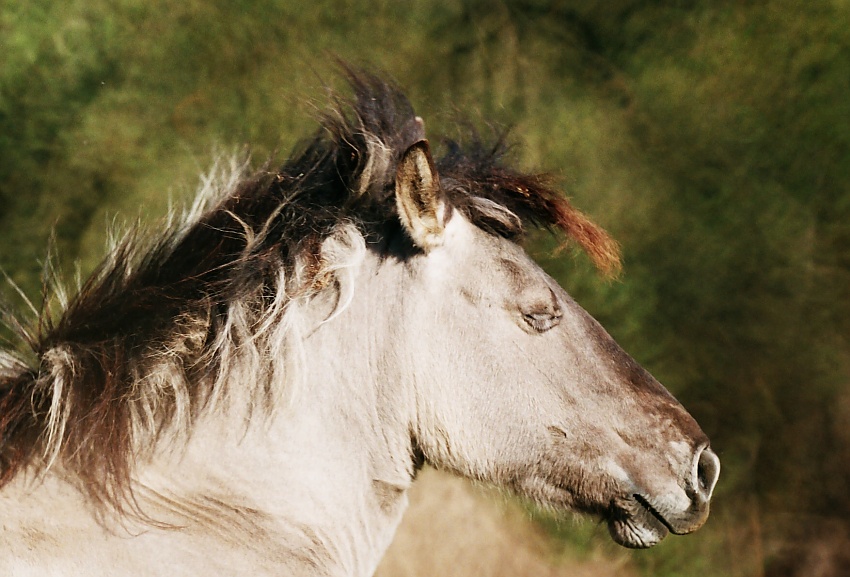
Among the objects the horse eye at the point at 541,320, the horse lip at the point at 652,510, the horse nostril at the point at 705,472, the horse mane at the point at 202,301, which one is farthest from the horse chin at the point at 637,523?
the horse mane at the point at 202,301

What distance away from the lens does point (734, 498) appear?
21.6ft

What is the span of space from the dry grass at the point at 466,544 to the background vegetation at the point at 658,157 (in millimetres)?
225

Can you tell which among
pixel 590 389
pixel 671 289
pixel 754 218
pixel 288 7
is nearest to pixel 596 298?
pixel 671 289

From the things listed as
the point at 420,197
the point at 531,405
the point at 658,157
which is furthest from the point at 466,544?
the point at 420,197

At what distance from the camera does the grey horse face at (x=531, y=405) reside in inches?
96.7

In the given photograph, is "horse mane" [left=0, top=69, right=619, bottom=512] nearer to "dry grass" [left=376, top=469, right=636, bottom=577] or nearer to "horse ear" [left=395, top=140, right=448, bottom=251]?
"horse ear" [left=395, top=140, right=448, bottom=251]

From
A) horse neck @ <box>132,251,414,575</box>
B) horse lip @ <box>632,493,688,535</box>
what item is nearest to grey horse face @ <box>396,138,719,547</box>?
horse lip @ <box>632,493,688,535</box>

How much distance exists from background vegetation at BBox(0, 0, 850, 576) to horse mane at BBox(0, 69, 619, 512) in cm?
372

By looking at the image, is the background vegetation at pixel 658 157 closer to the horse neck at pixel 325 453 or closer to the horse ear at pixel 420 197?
the horse ear at pixel 420 197

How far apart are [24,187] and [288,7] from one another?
250cm

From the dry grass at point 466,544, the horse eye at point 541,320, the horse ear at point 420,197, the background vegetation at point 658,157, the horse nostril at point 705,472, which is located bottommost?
the dry grass at point 466,544

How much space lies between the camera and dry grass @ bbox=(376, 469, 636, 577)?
21.1 feet

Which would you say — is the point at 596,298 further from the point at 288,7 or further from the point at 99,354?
the point at 99,354

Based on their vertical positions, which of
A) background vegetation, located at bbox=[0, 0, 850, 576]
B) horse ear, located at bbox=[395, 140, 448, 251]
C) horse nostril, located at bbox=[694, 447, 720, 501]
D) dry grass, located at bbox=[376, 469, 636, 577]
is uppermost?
horse ear, located at bbox=[395, 140, 448, 251]
